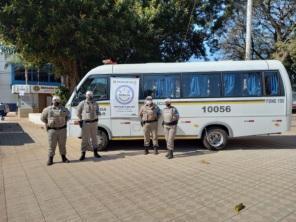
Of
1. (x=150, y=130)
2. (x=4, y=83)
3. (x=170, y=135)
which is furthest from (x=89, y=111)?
(x=4, y=83)

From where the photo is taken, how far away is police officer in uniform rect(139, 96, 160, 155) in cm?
1219

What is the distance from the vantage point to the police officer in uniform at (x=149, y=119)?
40.0 feet

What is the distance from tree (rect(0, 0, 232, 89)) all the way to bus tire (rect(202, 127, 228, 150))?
8607 millimetres

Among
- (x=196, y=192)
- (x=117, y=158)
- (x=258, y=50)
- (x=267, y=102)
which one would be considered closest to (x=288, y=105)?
(x=267, y=102)

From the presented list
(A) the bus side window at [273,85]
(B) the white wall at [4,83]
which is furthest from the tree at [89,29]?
(B) the white wall at [4,83]

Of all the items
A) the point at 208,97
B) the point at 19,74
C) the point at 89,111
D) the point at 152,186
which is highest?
the point at 19,74

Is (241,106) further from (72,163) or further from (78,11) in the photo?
(78,11)

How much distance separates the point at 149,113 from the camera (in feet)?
39.9

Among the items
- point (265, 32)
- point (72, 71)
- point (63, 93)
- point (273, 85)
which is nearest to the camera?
point (273, 85)

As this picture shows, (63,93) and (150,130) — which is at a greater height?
(63,93)

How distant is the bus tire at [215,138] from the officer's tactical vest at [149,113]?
6.10ft

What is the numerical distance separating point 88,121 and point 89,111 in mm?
273

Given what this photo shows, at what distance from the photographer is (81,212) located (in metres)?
6.47

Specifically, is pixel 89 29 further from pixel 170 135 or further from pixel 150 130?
pixel 170 135
